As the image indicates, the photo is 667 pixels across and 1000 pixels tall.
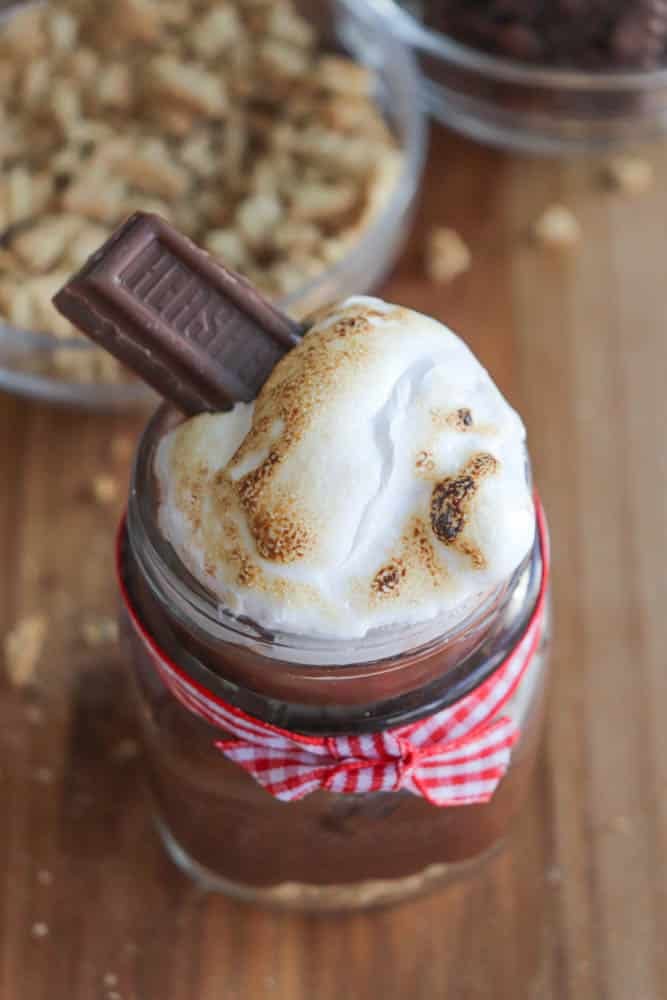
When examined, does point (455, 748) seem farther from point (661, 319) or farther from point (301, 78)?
point (301, 78)

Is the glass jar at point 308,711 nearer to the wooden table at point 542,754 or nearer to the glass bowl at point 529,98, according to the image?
the wooden table at point 542,754

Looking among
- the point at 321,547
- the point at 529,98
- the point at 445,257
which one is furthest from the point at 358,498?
the point at 529,98

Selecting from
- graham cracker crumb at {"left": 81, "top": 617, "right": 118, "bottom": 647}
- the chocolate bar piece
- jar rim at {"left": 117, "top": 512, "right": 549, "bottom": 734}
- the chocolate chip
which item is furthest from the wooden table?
the chocolate bar piece

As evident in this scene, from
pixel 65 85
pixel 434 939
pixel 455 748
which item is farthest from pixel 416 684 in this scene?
pixel 65 85

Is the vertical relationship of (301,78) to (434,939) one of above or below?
above

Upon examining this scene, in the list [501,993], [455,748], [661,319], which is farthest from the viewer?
[661,319]

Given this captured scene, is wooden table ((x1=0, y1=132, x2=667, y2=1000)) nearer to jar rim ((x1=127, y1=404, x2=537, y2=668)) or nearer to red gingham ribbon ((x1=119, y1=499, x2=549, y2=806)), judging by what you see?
red gingham ribbon ((x1=119, y1=499, x2=549, y2=806))

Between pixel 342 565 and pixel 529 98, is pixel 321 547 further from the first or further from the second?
pixel 529 98
